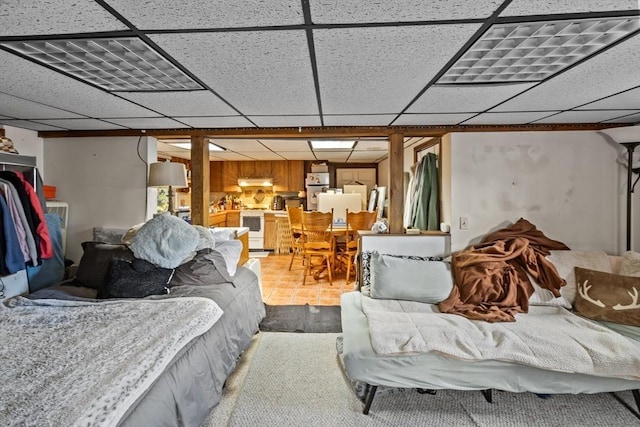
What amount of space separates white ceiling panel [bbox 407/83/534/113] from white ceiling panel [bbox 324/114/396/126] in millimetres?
285

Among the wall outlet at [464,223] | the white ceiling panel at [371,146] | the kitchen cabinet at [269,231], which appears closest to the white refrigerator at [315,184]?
the kitchen cabinet at [269,231]

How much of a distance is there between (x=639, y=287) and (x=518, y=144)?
1.46 m

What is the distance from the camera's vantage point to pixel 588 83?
1.86 m

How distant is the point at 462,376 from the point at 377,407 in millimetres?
542

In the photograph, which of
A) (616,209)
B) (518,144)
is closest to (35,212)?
(518,144)

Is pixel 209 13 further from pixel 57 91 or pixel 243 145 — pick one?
pixel 243 145

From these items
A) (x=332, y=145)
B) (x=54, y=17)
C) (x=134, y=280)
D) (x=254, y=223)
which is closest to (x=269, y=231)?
(x=254, y=223)

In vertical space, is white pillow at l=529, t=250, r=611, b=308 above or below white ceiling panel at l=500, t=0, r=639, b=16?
below

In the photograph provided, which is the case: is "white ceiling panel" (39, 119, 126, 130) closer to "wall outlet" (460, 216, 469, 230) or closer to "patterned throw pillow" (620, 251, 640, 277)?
"wall outlet" (460, 216, 469, 230)

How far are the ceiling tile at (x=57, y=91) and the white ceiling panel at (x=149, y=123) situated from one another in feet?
0.50

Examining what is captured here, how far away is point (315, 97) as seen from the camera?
214 cm

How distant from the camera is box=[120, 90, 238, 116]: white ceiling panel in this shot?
6.84 ft

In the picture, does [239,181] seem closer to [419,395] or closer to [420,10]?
[419,395]

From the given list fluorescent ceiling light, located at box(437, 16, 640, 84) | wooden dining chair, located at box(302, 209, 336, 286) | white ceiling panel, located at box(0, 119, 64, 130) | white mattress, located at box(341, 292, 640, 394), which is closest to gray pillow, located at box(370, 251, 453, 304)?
white mattress, located at box(341, 292, 640, 394)
